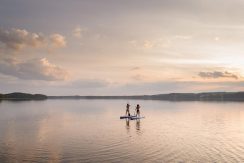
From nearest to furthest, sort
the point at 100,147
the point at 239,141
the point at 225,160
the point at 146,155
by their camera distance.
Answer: the point at 225,160 < the point at 146,155 < the point at 100,147 < the point at 239,141

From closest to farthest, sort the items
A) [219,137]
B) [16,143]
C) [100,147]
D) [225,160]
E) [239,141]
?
[225,160] → [100,147] → [16,143] → [239,141] → [219,137]

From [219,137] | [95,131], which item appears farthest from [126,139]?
[219,137]

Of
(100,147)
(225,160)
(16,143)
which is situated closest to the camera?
(225,160)

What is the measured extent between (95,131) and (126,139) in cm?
894

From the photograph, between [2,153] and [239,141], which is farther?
[239,141]

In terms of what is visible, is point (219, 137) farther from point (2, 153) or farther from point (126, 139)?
point (2, 153)

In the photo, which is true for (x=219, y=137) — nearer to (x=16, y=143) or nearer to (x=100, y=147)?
(x=100, y=147)

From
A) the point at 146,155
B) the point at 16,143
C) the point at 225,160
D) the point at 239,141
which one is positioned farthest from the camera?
the point at 239,141

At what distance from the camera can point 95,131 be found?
5031 centimetres

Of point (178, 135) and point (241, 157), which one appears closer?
point (241, 157)

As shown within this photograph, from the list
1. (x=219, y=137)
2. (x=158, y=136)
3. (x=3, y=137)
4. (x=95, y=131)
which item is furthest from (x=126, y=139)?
(x=3, y=137)

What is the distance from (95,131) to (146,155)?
1925cm

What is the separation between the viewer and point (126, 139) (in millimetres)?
42906

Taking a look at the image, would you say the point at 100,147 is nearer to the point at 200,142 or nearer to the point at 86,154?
the point at 86,154
